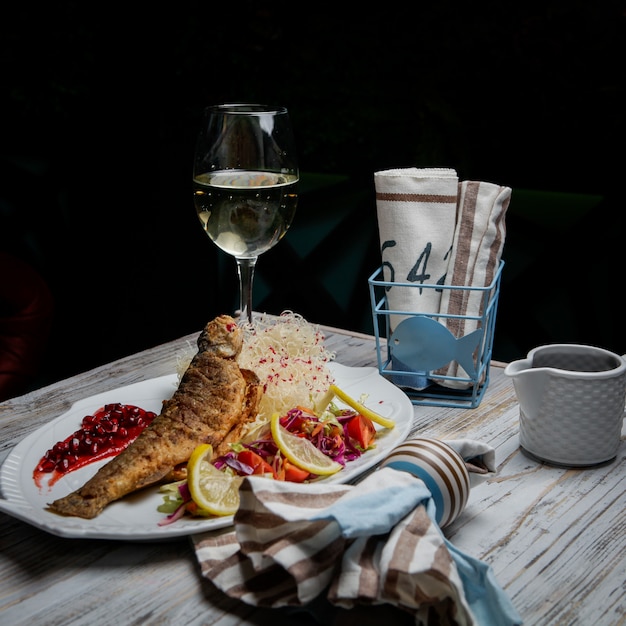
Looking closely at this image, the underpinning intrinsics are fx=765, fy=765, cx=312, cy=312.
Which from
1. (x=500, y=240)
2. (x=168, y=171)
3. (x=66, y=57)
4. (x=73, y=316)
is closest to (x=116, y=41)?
(x=66, y=57)

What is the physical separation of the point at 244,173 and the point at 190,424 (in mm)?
484

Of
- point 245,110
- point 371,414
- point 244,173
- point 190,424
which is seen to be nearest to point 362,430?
point 371,414

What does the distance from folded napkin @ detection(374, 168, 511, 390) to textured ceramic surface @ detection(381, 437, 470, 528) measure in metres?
0.45

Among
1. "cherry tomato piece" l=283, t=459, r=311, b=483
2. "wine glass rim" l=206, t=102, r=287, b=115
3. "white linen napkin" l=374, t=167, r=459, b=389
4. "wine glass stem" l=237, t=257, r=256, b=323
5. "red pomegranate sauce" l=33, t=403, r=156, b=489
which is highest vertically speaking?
"wine glass rim" l=206, t=102, r=287, b=115

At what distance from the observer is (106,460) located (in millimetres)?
1170

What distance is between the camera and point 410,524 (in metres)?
0.85

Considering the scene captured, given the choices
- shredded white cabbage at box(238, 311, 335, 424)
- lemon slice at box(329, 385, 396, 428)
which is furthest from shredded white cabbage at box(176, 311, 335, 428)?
lemon slice at box(329, 385, 396, 428)

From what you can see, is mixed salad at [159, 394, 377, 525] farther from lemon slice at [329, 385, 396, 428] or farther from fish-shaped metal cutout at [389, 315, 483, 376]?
fish-shaped metal cutout at [389, 315, 483, 376]

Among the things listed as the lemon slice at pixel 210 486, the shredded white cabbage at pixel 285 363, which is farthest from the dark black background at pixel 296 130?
the lemon slice at pixel 210 486

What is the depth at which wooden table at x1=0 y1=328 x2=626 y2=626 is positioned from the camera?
0.84 metres

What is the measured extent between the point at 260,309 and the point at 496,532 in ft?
7.46

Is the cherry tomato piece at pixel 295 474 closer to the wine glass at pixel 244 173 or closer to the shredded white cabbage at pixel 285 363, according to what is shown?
the shredded white cabbage at pixel 285 363

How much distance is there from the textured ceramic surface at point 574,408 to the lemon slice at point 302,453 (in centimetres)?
31

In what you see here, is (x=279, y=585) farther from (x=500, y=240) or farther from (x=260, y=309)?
(x=260, y=309)
